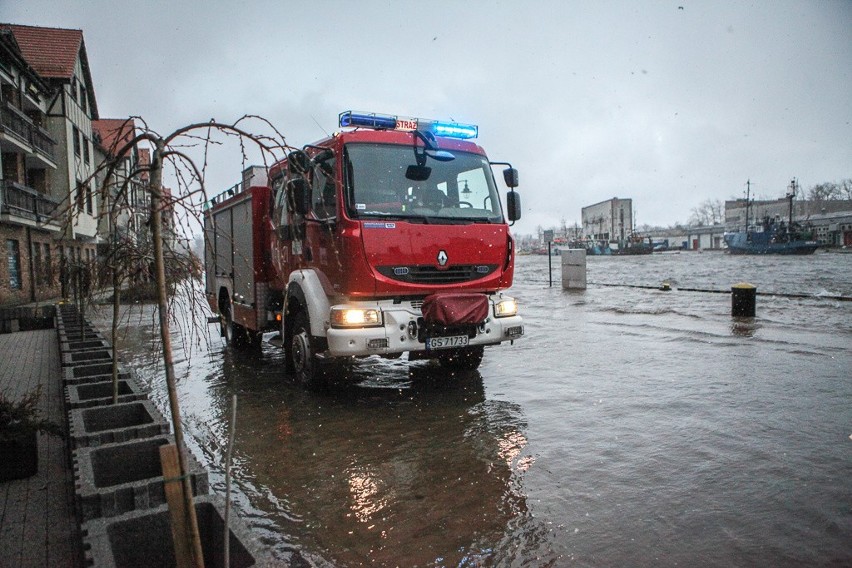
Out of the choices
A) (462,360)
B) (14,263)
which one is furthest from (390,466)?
(14,263)

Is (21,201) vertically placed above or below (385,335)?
above

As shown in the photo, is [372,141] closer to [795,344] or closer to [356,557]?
[356,557]

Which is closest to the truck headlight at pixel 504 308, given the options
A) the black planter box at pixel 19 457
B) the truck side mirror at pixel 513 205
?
the truck side mirror at pixel 513 205

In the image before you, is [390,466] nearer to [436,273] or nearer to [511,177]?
[436,273]

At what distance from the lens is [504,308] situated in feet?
23.2

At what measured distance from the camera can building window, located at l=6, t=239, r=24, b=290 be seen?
70.4ft

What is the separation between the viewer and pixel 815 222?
95125 millimetres

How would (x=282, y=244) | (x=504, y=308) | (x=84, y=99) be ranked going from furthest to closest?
(x=84, y=99)
(x=282, y=244)
(x=504, y=308)

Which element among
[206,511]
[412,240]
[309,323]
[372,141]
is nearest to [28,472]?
[206,511]

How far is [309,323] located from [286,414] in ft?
3.52

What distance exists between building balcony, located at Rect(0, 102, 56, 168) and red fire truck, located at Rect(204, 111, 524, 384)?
1915 centimetres

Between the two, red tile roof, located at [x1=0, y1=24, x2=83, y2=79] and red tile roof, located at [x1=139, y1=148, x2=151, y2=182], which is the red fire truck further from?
red tile roof, located at [x1=0, y1=24, x2=83, y2=79]

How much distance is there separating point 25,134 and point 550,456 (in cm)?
2599

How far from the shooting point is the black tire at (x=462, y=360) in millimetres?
7970
